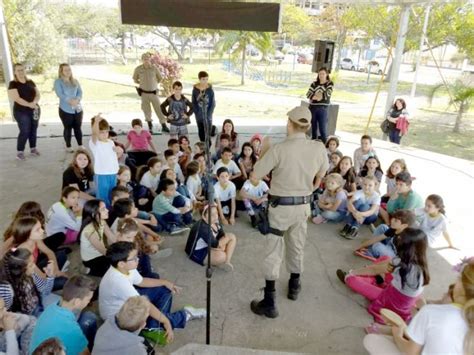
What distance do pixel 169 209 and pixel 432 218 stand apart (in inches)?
106

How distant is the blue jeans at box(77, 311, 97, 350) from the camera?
2492mm

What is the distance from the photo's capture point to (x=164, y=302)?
9.36 ft

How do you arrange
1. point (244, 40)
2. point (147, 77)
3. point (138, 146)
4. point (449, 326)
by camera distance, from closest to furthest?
1. point (449, 326)
2. point (138, 146)
3. point (147, 77)
4. point (244, 40)

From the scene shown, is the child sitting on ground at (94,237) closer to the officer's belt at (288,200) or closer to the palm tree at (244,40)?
the officer's belt at (288,200)

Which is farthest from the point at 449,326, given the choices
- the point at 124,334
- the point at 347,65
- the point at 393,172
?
the point at 347,65

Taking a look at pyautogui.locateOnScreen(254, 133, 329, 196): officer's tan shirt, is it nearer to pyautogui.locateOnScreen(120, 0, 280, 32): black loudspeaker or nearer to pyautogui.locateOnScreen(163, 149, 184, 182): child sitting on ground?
pyautogui.locateOnScreen(163, 149, 184, 182): child sitting on ground

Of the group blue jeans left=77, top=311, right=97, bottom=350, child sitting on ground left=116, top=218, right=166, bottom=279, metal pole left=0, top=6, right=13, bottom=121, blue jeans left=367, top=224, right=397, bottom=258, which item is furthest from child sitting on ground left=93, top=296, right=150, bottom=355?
metal pole left=0, top=6, right=13, bottom=121

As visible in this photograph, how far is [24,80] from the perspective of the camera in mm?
5754

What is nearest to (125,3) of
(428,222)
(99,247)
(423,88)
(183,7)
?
(183,7)

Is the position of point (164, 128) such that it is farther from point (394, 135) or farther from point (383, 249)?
point (383, 249)

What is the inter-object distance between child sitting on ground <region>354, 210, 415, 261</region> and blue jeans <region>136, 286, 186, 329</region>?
1.97 metres

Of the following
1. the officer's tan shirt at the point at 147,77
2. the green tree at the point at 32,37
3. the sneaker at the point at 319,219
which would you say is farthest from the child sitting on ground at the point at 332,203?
the green tree at the point at 32,37

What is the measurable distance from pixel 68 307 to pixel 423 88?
21.2 metres

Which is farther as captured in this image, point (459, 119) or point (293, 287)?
point (459, 119)
